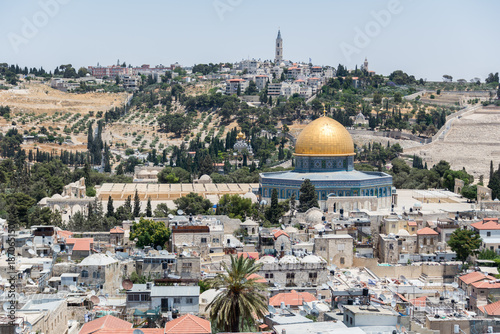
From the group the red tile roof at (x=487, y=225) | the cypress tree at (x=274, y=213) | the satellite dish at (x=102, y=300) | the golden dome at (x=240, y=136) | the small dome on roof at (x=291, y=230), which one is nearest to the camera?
the satellite dish at (x=102, y=300)

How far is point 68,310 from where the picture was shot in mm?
20906

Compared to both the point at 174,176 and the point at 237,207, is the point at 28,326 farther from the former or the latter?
the point at 174,176

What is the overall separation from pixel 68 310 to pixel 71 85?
317 ft

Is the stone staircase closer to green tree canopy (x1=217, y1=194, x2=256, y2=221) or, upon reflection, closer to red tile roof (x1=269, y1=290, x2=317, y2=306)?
red tile roof (x1=269, y1=290, x2=317, y2=306)

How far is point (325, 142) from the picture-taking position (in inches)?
1727

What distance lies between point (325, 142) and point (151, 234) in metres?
15.7

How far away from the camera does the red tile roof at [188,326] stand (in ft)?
56.7

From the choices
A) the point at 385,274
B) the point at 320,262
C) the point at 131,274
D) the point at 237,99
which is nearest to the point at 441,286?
the point at 385,274

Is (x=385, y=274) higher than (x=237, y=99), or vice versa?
(x=237, y=99)

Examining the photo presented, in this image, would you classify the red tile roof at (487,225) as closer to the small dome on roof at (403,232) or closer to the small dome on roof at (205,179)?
the small dome on roof at (403,232)

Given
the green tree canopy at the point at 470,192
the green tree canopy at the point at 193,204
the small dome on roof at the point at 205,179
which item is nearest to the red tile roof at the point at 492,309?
the green tree canopy at the point at 193,204

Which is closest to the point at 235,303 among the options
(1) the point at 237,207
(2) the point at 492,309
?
(2) the point at 492,309

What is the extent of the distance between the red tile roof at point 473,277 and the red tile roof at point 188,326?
1139cm

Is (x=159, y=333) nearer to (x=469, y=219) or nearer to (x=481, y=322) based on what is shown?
(x=481, y=322)
